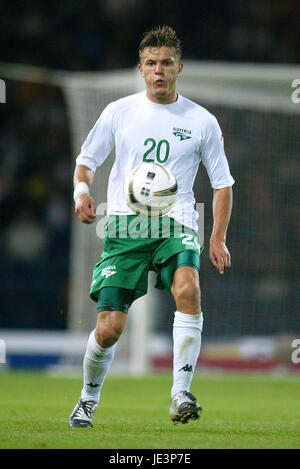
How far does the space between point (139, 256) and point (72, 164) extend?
12.1m

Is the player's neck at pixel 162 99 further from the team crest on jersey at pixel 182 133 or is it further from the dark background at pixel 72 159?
the dark background at pixel 72 159

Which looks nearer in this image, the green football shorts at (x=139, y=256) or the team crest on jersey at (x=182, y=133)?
the green football shorts at (x=139, y=256)

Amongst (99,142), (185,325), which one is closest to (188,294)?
(185,325)

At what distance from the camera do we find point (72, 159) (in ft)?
57.2

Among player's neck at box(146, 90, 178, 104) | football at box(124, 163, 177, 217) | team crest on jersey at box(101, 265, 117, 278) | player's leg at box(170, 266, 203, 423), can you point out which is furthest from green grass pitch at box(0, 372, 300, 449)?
player's neck at box(146, 90, 178, 104)

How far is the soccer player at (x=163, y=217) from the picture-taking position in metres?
5.38

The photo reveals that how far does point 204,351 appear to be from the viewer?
43.6 ft

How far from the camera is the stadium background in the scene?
12.9 meters

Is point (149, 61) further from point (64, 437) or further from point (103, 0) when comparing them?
point (103, 0)

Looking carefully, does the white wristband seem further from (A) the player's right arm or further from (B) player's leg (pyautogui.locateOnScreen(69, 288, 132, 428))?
(B) player's leg (pyautogui.locateOnScreen(69, 288, 132, 428))

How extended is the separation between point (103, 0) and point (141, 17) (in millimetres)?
1031

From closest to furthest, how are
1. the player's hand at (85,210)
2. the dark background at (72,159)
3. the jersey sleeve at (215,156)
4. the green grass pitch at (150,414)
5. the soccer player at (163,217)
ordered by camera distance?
1. the green grass pitch at (150,414)
2. the player's hand at (85,210)
3. the soccer player at (163,217)
4. the jersey sleeve at (215,156)
5. the dark background at (72,159)

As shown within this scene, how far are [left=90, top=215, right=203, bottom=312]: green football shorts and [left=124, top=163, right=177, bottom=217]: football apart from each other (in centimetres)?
7

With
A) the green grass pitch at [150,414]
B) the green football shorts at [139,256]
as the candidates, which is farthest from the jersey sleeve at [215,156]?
the green grass pitch at [150,414]
